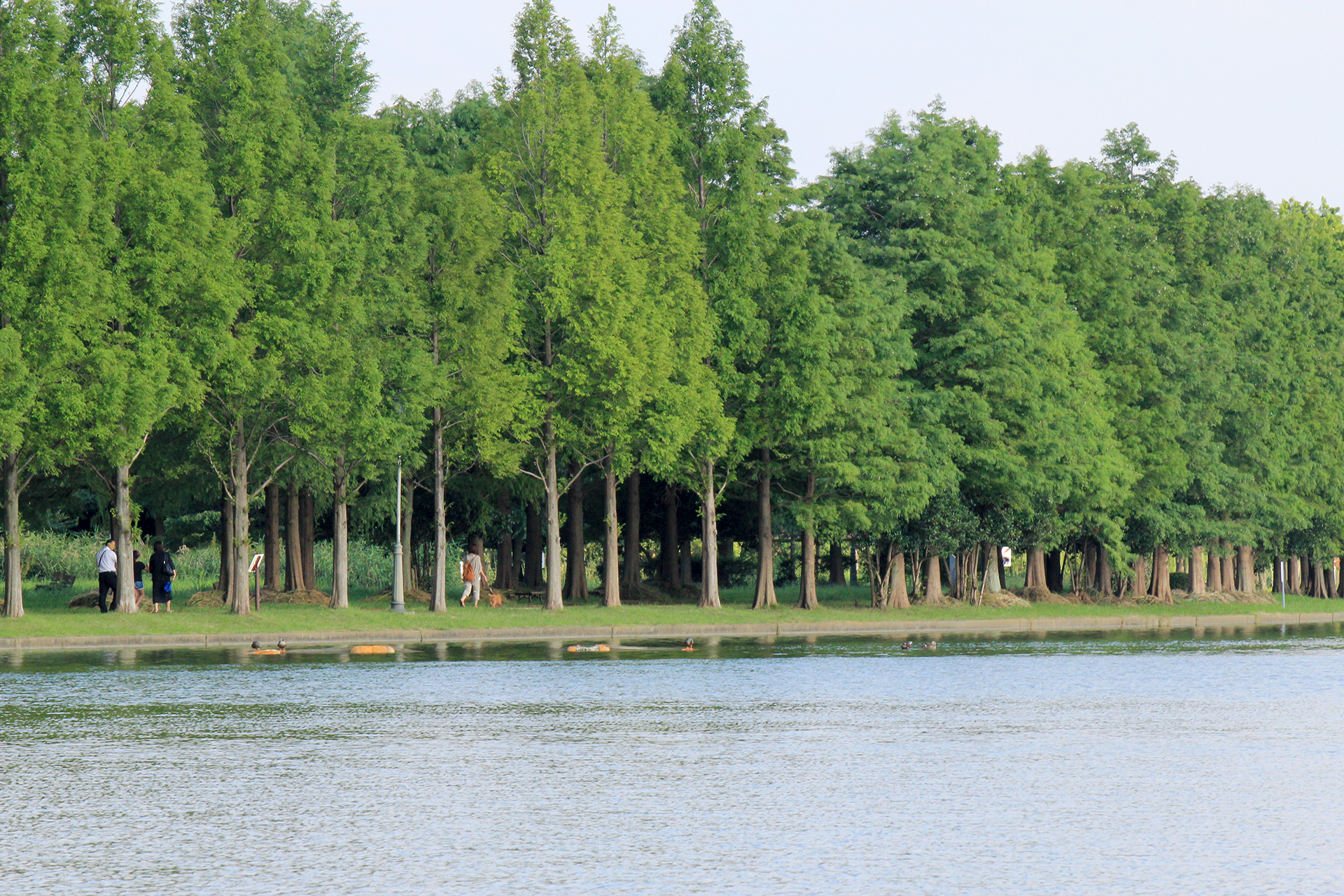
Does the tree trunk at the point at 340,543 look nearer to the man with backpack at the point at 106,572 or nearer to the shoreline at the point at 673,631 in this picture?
the shoreline at the point at 673,631

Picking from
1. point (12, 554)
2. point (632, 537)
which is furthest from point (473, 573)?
point (12, 554)

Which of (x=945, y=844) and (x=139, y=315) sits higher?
(x=139, y=315)

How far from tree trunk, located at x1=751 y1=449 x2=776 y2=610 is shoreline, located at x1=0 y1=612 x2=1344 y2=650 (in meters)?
4.77

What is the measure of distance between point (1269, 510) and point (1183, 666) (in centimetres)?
4375

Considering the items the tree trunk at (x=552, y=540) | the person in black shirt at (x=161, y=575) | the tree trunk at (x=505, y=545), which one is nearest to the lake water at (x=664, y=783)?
the person in black shirt at (x=161, y=575)

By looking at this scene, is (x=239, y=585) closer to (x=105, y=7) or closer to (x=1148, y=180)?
(x=105, y=7)

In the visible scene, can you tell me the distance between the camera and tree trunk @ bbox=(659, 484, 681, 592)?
5507 cm

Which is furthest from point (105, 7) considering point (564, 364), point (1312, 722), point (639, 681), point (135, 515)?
point (1312, 722)

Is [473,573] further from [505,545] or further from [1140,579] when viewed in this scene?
[1140,579]

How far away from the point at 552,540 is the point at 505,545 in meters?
15.2

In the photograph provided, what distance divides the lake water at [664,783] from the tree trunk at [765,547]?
883 inches

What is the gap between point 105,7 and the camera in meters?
36.6

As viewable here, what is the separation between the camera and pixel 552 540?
1676 inches

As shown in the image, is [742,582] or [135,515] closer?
[135,515]
